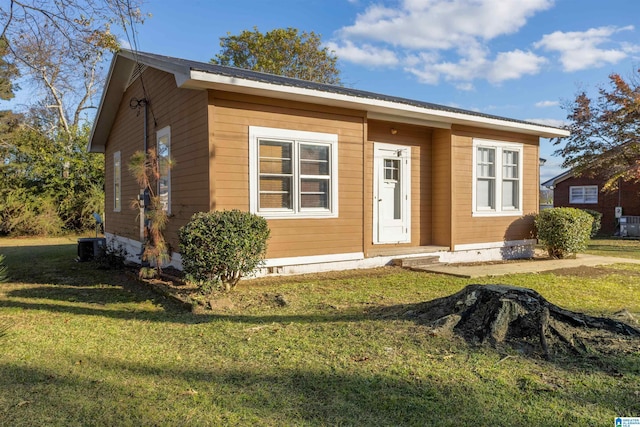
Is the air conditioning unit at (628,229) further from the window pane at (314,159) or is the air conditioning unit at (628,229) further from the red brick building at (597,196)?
the window pane at (314,159)

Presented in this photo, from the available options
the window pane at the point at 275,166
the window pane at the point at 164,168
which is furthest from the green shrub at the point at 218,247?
the window pane at the point at 164,168

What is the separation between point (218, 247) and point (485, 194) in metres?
7.29

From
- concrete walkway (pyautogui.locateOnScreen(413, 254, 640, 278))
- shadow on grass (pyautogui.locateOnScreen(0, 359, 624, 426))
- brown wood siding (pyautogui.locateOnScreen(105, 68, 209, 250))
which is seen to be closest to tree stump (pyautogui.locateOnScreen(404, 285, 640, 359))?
shadow on grass (pyautogui.locateOnScreen(0, 359, 624, 426))

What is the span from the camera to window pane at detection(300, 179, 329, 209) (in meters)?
7.93

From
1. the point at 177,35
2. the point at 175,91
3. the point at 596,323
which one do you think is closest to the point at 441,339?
the point at 596,323

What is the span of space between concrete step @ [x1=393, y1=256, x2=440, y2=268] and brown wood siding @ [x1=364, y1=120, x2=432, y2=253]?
0.69 m

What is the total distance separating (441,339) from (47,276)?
7890 millimetres

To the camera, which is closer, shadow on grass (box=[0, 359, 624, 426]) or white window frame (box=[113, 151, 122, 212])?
shadow on grass (box=[0, 359, 624, 426])

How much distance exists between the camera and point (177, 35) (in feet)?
28.0

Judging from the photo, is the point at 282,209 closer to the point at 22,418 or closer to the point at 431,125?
the point at 431,125

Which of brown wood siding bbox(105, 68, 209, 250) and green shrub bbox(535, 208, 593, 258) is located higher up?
brown wood siding bbox(105, 68, 209, 250)

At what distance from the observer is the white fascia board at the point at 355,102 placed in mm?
6508

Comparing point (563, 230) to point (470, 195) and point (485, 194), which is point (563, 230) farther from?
point (470, 195)

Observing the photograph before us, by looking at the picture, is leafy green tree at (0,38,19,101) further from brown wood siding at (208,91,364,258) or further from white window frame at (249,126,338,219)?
white window frame at (249,126,338,219)
